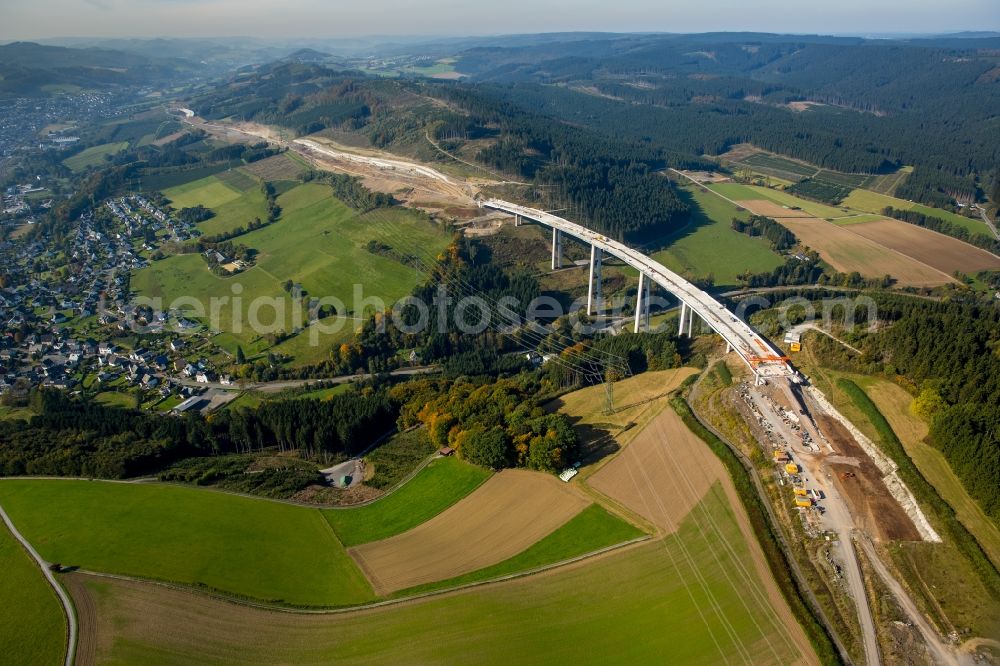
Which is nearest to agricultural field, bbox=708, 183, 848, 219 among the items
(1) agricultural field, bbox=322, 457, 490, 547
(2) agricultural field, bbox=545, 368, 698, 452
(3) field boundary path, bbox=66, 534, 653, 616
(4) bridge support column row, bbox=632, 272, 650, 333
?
(4) bridge support column row, bbox=632, 272, 650, 333

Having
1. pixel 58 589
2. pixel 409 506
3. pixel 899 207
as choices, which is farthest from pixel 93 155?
pixel 899 207

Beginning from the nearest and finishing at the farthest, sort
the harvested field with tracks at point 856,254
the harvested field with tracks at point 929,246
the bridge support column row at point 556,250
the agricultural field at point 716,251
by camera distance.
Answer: the harvested field with tracks at point 856,254 → the harvested field with tracks at point 929,246 → the bridge support column row at point 556,250 → the agricultural field at point 716,251

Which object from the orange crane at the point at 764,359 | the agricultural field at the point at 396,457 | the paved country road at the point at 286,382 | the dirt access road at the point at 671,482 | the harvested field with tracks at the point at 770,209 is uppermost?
the harvested field with tracks at the point at 770,209

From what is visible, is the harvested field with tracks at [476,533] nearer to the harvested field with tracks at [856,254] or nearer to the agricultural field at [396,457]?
the agricultural field at [396,457]

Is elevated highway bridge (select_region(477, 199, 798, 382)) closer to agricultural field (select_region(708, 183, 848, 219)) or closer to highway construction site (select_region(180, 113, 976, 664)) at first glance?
highway construction site (select_region(180, 113, 976, 664))

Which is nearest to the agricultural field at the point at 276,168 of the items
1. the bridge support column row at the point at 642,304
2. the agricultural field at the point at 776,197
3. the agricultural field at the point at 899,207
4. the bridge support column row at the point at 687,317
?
the bridge support column row at the point at 642,304

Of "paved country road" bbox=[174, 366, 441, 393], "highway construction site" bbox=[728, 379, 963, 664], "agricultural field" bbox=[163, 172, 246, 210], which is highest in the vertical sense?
"agricultural field" bbox=[163, 172, 246, 210]
